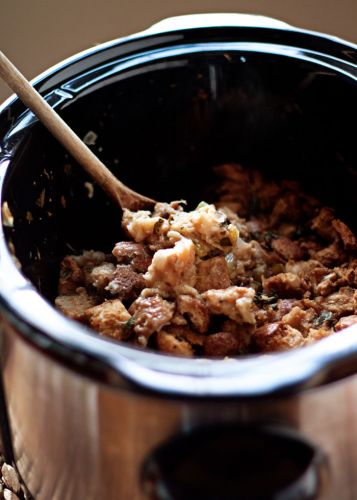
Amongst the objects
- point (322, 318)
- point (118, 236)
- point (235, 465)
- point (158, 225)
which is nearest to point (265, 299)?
point (322, 318)

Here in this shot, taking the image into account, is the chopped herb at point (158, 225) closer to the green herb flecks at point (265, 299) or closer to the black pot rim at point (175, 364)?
the green herb flecks at point (265, 299)

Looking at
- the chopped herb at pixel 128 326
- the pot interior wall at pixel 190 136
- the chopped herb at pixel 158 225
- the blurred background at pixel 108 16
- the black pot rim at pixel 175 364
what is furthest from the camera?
the blurred background at pixel 108 16

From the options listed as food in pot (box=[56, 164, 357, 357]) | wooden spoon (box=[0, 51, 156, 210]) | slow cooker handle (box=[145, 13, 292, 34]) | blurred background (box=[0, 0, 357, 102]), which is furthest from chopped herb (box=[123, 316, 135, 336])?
blurred background (box=[0, 0, 357, 102])

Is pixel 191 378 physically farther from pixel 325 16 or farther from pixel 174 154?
pixel 325 16

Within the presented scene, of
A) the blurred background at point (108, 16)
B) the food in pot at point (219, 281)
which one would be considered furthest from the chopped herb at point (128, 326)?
the blurred background at point (108, 16)

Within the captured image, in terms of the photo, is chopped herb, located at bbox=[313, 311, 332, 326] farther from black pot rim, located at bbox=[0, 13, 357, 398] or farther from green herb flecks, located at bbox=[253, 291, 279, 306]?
black pot rim, located at bbox=[0, 13, 357, 398]

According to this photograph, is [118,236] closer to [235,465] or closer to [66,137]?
[66,137]

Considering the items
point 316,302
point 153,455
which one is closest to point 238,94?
point 316,302
